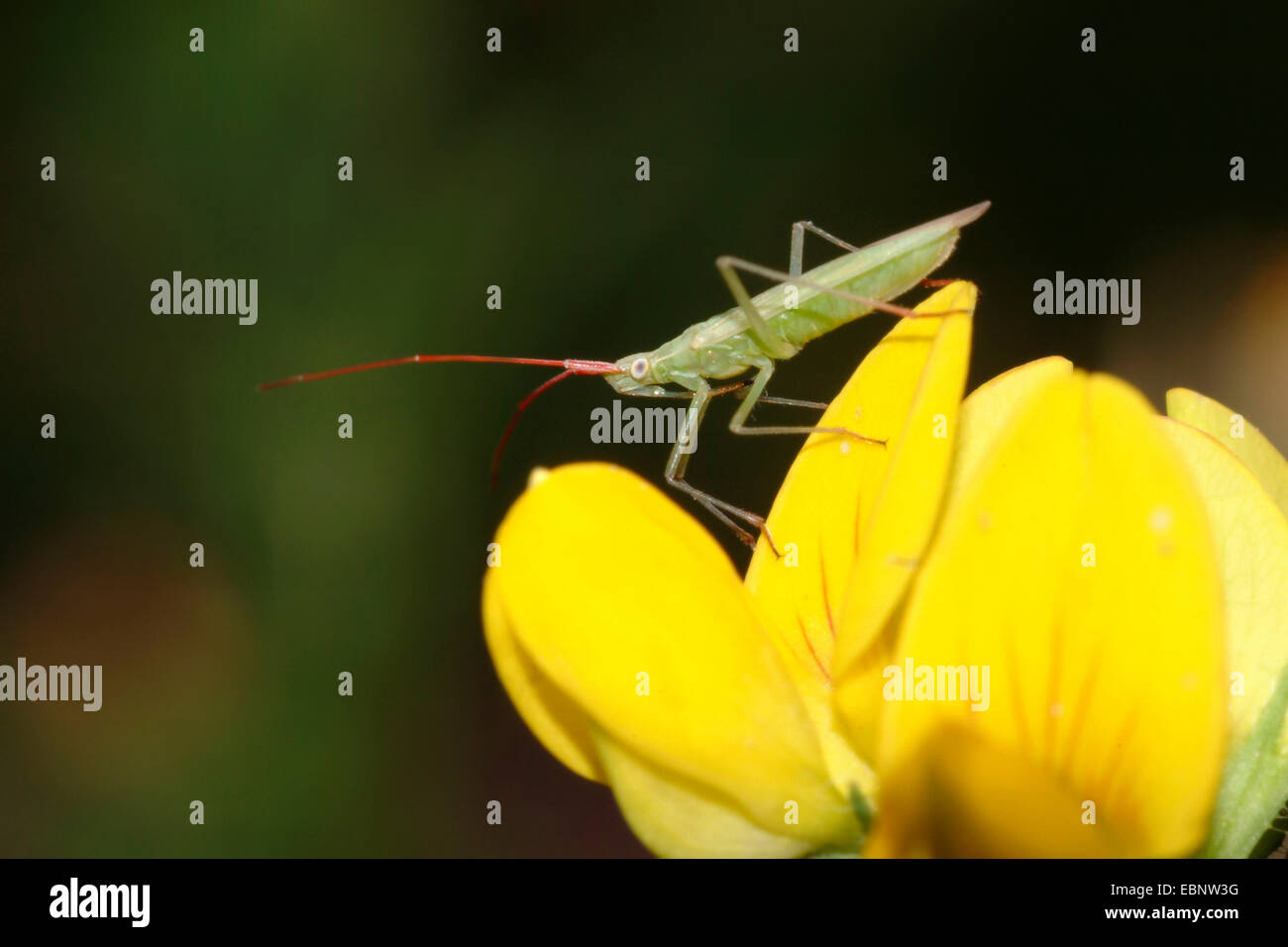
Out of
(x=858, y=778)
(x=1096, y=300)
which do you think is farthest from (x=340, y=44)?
(x=858, y=778)

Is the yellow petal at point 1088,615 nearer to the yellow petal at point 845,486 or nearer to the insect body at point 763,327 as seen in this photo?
the yellow petal at point 845,486

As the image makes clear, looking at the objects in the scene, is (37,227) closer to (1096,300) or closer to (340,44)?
(340,44)

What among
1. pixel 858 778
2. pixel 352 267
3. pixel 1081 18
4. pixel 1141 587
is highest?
pixel 1081 18

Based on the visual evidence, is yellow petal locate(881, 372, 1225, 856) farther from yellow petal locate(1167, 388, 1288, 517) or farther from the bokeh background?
the bokeh background

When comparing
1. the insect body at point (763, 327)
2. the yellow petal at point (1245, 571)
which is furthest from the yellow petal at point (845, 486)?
the insect body at point (763, 327)

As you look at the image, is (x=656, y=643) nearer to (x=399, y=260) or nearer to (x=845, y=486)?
(x=845, y=486)
